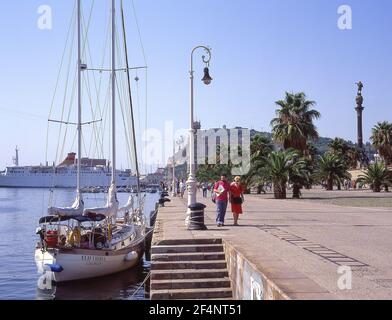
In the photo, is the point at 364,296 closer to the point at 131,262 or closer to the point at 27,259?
the point at 131,262

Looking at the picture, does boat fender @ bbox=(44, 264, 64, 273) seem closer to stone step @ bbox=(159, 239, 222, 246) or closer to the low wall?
stone step @ bbox=(159, 239, 222, 246)

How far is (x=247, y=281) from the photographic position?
33.3 feet

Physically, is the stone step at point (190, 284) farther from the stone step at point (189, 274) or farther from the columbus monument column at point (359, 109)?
the columbus monument column at point (359, 109)

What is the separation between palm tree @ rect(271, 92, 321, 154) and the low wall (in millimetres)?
40916

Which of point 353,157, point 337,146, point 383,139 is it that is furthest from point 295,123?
point 353,157

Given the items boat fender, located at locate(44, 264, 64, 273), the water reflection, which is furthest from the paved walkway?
boat fender, located at locate(44, 264, 64, 273)

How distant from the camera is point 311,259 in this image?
35.3ft

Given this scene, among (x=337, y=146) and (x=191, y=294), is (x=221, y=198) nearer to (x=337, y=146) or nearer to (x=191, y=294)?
(x=191, y=294)

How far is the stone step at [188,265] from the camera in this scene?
1281cm

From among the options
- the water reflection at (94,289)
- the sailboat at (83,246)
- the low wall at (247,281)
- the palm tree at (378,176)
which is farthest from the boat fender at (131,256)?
the palm tree at (378,176)

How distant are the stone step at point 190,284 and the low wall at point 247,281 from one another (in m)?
0.27
